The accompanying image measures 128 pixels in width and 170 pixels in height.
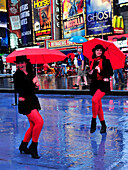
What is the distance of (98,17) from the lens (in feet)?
183

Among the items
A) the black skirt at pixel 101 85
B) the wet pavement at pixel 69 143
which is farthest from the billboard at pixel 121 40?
the black skirt at pixel 101 85

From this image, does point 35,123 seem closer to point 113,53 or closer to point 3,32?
point 113,53

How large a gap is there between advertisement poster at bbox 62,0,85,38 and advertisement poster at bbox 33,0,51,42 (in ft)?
27.0

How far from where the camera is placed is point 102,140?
20.3ft

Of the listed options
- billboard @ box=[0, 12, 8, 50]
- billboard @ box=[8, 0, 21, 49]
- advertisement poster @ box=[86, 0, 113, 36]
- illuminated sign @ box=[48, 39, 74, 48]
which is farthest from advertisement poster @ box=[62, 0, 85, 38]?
billboard @ box=[0, 12, 8, 50]

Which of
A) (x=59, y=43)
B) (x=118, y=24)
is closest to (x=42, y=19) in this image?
(x=59, y=43)

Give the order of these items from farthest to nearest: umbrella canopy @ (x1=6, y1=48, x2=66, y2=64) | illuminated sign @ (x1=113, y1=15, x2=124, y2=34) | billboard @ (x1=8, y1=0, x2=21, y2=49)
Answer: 1. billboard @ (x1=8, y1=0, x2=21, y2=49)
2. illuminated sign @ (x1=113, y1=15, x2=124, y2=34)
3. umbrella canopy @ (x1=6, y1=48, x2=66, y2=64)

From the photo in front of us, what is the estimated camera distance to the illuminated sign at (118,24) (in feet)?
177

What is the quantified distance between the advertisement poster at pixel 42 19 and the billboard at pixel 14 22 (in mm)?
24453

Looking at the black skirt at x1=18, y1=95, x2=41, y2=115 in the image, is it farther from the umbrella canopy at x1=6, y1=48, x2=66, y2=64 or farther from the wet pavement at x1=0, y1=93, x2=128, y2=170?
the umbrella canopy at x1=6, y1=48, x2=66, y2=64

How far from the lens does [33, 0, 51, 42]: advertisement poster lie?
236ft

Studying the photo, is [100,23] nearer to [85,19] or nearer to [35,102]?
[85,19]

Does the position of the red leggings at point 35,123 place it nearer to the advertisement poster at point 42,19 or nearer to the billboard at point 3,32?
the advertisement poster at point 42,19

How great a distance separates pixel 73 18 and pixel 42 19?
1365 centimetres
